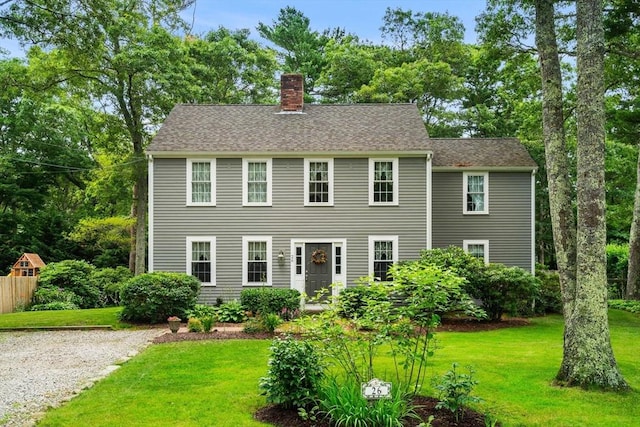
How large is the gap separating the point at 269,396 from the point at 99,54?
430 inches

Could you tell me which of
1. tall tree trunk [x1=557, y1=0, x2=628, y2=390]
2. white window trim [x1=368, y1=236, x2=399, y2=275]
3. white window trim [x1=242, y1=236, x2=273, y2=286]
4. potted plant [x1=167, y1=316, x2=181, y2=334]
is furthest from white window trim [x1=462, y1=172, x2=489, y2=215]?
tall tree trunk [x1=557, y1=0, x2=628, y2=390]

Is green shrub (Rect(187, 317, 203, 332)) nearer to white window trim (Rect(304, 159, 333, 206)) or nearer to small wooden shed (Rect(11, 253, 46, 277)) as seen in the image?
white window trim (Rect(304, 159, 333, 206))

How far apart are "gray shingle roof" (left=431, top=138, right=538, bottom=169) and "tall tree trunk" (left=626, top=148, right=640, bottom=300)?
360 cm

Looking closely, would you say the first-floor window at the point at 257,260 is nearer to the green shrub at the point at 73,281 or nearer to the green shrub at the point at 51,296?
the green shrub at the point at 51,296

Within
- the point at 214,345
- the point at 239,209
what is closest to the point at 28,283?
the point at 239,209

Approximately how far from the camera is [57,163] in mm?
31297

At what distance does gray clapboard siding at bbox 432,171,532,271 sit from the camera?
20.0 m

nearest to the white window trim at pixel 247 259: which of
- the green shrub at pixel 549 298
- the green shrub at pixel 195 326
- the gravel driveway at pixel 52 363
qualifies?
the gravel driveway at pixel 52 363

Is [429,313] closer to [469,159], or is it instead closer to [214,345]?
[214,345]

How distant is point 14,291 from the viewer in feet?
66.8

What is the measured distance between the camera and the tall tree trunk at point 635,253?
1945 centimetres

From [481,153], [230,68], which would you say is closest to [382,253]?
[481,153]

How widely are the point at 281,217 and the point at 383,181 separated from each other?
3.50 m

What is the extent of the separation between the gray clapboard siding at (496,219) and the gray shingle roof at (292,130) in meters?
2.51
